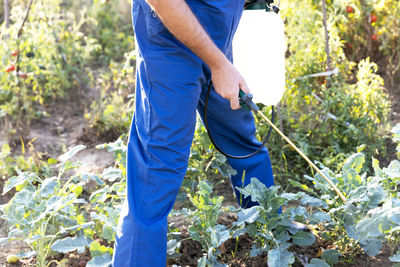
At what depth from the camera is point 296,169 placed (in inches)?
128

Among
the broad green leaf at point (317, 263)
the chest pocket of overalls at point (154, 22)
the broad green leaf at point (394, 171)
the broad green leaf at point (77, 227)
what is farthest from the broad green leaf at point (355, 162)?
the broad green leaf at point (77, 227)

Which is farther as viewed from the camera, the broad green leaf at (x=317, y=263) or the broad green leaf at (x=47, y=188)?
the broad green leaf at (x=47, y=188)

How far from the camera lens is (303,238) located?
92.0 inches

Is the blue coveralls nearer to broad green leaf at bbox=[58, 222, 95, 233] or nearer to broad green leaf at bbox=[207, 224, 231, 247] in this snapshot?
broad green leaf at bbox=[207, 224, 231, 247]

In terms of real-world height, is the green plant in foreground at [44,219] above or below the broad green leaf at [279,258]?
above

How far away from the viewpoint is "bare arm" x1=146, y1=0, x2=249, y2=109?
5.98ft

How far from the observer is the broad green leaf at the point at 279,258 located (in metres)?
2.18

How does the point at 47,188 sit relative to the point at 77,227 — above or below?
above

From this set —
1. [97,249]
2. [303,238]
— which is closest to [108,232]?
[97,249]

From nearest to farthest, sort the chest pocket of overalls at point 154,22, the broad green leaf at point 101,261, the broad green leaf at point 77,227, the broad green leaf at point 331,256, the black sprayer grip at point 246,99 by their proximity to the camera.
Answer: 1. the chest pocket of overalls at point 154,22
2. the black sprayer grip at point 246,99
3. the broad green leaf at point 101,261
4. the broad green leaf at point 331,256
5. the broad green leaf at point 77,227

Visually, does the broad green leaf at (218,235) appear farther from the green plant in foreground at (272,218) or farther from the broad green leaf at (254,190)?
the broad green leaf at (254,190)

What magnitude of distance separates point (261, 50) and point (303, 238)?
2.91ft

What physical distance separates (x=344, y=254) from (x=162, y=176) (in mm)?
976

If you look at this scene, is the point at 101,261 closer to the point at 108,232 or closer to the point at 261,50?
the point at 108,232
